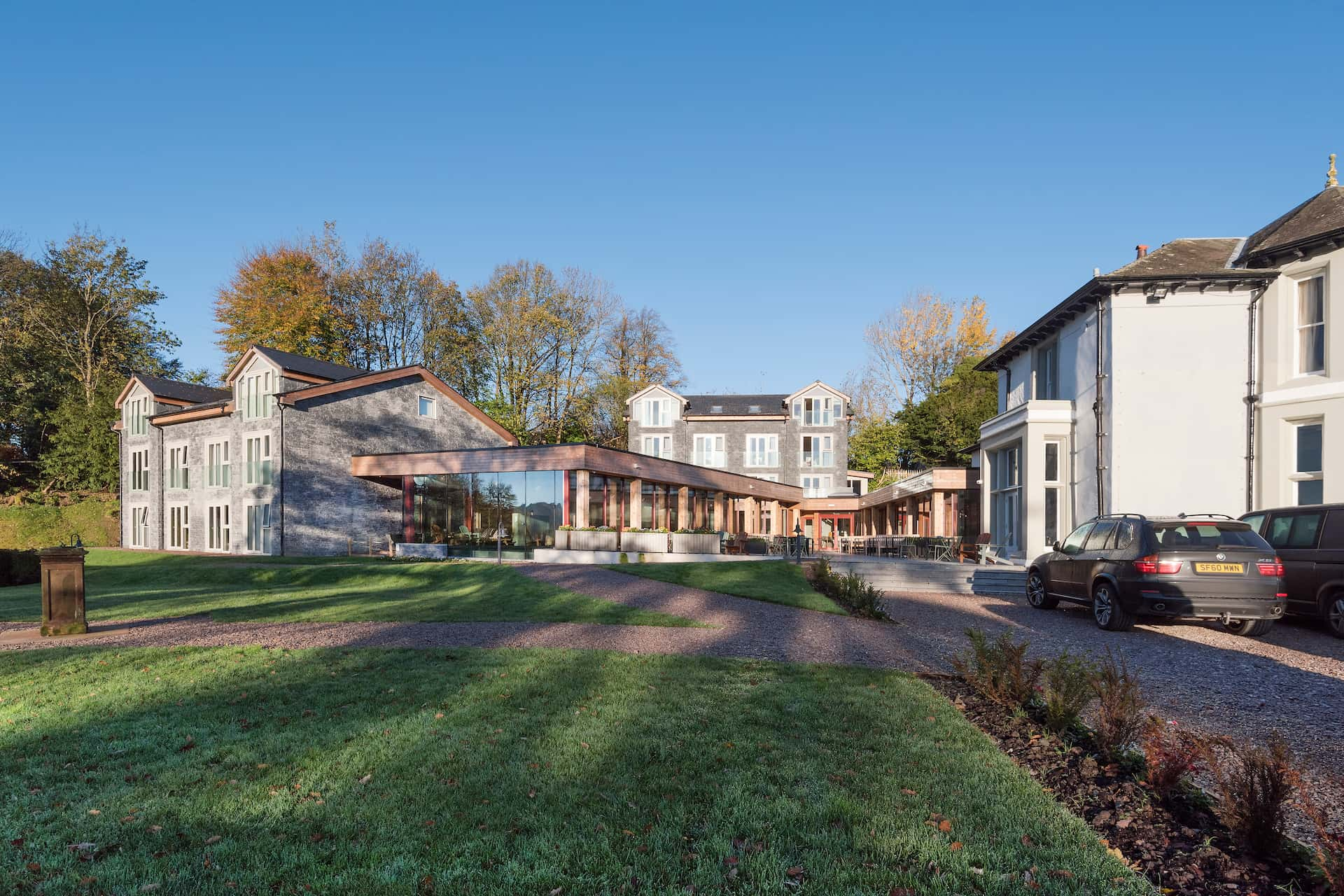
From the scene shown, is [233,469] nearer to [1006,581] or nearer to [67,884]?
[1006,581]

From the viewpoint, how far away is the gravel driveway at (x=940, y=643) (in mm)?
6629

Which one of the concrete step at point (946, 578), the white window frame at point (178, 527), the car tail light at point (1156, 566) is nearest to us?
the car tail light at point (1156, 566)

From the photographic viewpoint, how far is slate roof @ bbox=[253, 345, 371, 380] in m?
30.8

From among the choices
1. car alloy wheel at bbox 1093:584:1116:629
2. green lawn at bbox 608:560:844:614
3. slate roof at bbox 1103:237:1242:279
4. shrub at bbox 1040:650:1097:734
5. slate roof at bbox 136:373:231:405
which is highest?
slate roof at bbox 1103:237:1242:279

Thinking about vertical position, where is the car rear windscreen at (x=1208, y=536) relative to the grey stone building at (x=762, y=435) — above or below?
below

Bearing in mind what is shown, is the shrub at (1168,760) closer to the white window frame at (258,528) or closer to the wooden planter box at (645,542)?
the wooden planter box at (645,542)

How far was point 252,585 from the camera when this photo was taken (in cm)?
1872

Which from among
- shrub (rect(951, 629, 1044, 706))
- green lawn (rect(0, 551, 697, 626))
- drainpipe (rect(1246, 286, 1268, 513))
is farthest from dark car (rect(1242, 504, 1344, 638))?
green lawn (rect(0, 551, 697, 626))

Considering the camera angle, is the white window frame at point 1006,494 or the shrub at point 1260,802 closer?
the shrub at point 1260,802

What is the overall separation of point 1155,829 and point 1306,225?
20184 mm

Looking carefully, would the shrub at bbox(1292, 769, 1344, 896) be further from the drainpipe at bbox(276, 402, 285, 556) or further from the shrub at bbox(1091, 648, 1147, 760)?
the drainpipe at bbox(276, 402, 285, 556)

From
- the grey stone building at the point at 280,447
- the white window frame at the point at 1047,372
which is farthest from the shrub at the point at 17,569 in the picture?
the white window frame at the point at 1047,372

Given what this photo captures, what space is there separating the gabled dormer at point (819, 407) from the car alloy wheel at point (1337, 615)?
1443 inches

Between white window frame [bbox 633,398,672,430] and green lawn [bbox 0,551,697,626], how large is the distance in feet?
77.3
